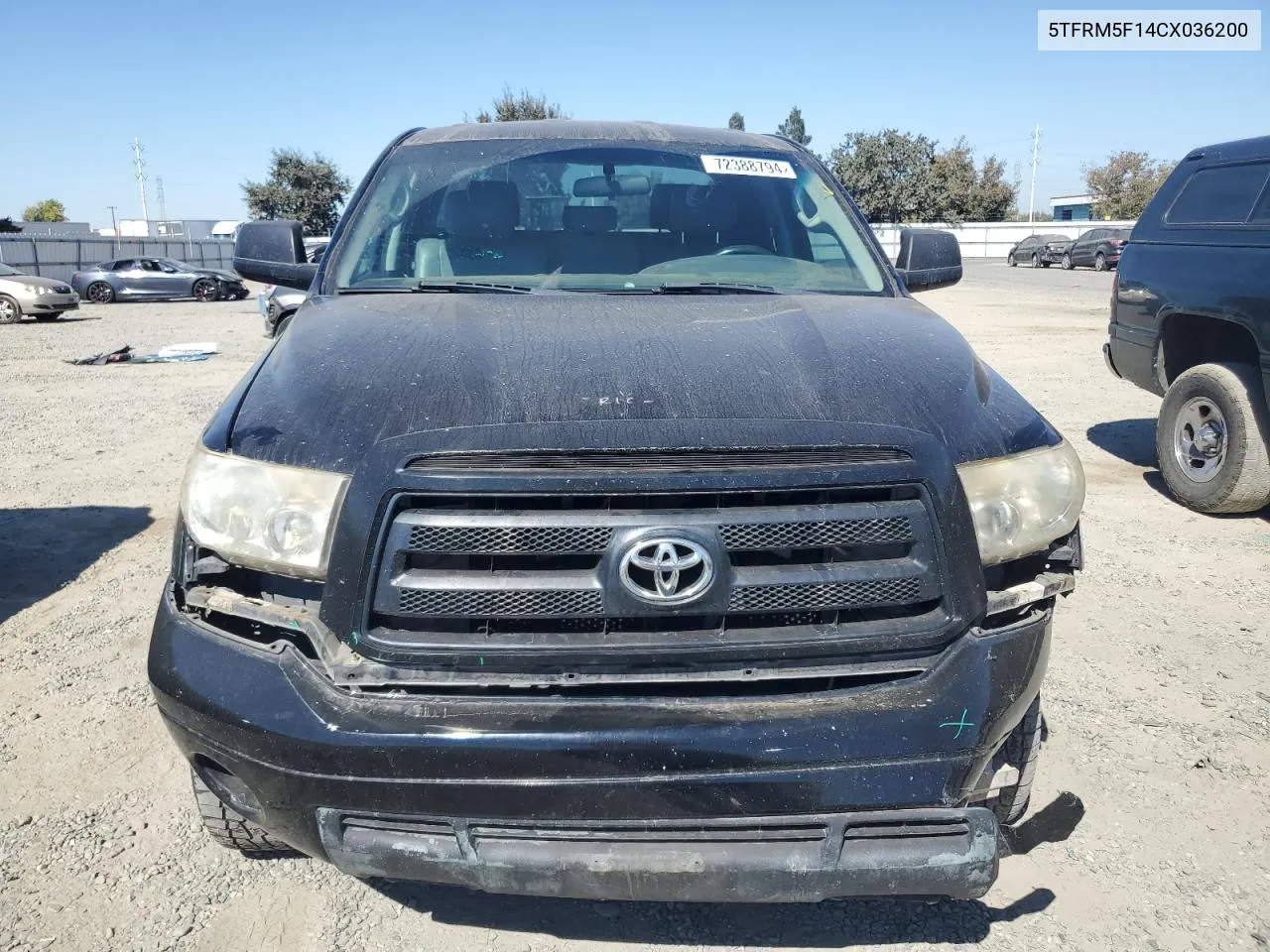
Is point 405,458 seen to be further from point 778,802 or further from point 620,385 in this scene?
point 778,802

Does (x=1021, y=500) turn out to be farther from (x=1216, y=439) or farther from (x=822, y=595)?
(x=1216, y=439)

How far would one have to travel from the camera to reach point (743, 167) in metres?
3.66

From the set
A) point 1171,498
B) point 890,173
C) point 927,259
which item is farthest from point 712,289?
point 890,173

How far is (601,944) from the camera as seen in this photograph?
2363 mm

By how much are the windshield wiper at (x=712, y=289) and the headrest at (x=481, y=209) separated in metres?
0.65

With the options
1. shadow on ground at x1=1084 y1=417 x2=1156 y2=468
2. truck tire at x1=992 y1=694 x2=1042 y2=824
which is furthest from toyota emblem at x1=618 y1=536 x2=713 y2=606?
Result: shadow on ground at x1=1084 y1=417 x2=1156 y2=468

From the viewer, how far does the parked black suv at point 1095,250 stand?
37.1m

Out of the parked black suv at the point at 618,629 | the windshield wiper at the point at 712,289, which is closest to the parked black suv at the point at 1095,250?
the windshield wiper at the point at 712,289

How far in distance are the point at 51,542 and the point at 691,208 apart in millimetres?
3934

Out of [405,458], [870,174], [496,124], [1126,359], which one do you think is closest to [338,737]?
[405,458]

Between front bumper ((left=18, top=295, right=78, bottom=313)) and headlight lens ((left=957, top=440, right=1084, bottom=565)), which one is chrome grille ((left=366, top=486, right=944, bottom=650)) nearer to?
headlight lens ((left=957, top=440, right=1084, bottom=565))

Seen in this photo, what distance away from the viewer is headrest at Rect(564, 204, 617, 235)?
3.39m

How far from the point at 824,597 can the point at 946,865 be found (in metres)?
0.55

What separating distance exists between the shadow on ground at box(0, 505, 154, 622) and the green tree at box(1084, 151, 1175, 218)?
70.8 meters
